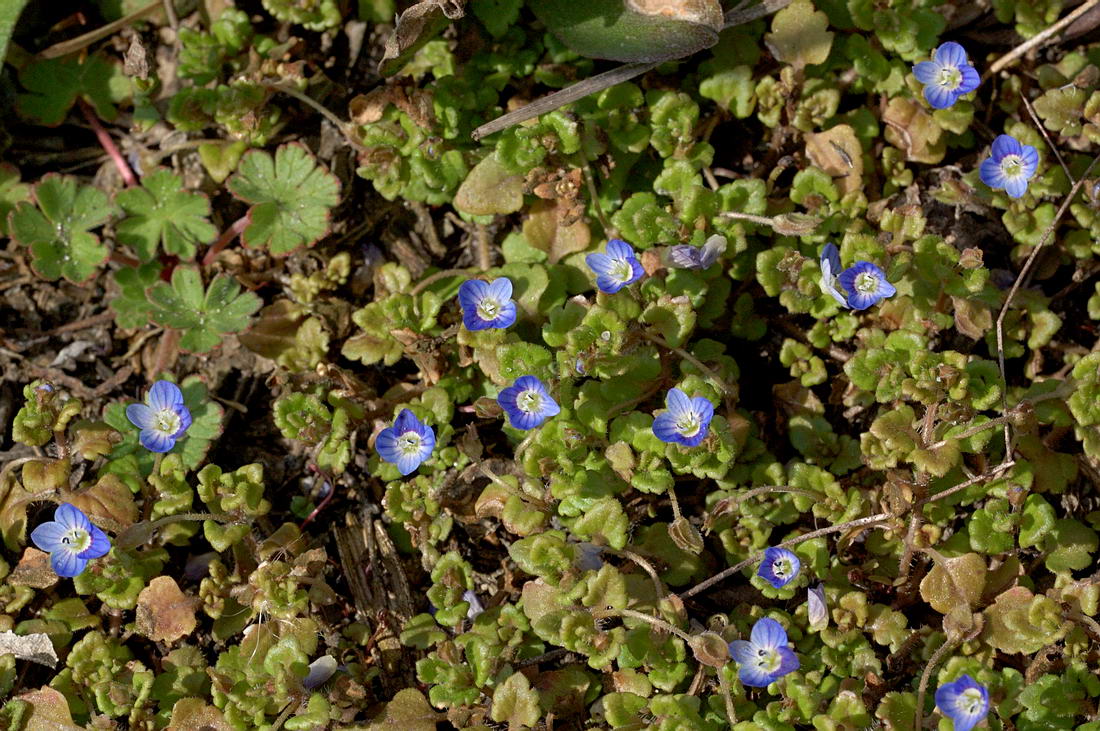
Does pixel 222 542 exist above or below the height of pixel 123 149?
below

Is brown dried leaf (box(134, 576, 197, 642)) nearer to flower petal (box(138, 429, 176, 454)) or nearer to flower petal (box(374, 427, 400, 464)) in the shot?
flower petal (box(138, 429, 176, 454))

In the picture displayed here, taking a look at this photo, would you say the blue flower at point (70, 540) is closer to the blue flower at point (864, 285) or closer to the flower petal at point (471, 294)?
the flower petal at point (471, 294)

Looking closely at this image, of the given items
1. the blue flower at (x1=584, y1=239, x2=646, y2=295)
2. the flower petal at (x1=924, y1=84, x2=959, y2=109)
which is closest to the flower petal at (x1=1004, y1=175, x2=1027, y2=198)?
the flower petal at (x1=924, y1=84, x2=959, y2=109)

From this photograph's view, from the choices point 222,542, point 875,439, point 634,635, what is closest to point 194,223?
point 222,542

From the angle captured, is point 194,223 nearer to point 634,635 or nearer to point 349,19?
point 349,19

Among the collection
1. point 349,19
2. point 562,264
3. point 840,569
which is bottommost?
point 840,569

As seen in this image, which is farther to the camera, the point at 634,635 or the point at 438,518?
the point at 438,518
